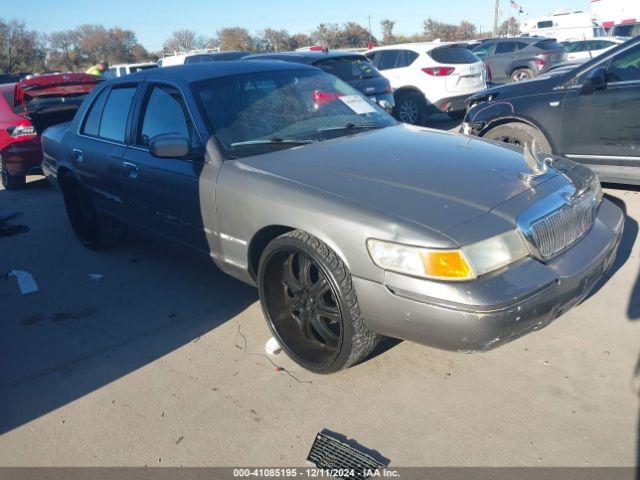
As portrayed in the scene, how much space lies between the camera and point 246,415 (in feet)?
9.26

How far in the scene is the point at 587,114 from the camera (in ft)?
17.3

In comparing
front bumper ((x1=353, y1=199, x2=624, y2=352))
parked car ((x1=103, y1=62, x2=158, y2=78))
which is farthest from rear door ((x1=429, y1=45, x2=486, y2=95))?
parked car ((x1=103, y1=62, x2=158, y2=78))

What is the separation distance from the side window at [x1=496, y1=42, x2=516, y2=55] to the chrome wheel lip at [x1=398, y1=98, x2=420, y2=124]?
7755 mm

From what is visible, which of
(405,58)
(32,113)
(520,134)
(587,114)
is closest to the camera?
(587,114)

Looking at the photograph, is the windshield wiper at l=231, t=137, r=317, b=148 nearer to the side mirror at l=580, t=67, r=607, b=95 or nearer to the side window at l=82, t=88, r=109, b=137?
the side window at l=82, t=88, r=109, b=137

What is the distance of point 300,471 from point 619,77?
15.4 ft

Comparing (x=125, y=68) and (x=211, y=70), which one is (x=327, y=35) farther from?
(x=211, y=70)

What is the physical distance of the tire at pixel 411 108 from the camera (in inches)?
423

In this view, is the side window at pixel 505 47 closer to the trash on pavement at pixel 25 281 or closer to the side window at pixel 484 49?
the side window at pixel 484 49

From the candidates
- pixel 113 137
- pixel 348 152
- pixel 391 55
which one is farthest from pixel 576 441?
pixel 391 55

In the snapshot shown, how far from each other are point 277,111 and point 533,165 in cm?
167

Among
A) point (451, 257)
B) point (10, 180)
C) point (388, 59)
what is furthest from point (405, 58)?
point (451, 257)

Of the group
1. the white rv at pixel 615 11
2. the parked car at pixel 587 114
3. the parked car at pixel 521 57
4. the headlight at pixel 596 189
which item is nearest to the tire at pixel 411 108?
the parked car at pixel 587 114

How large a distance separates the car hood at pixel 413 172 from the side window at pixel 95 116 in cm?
207
